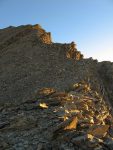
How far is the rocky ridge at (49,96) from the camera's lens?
17938mm

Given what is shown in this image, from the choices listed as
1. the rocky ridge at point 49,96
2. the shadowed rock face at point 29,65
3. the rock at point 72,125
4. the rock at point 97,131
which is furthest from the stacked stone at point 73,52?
the rock at point 97,131

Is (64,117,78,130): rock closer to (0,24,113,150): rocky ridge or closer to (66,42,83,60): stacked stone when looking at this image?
(0,24,113,150): rocky ridge

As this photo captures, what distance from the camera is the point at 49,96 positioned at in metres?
25.8

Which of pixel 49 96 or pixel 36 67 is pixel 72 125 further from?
pixel 36 67

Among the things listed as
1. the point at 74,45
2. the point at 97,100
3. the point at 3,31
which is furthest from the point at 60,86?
the point at 3,31

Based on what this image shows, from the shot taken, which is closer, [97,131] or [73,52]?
[97,131]

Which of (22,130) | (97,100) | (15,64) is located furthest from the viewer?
(15,64)

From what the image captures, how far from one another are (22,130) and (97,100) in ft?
40.6

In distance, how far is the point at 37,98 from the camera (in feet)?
84.3

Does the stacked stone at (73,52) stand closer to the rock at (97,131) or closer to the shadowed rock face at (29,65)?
the shadowed rock face at (29,65)

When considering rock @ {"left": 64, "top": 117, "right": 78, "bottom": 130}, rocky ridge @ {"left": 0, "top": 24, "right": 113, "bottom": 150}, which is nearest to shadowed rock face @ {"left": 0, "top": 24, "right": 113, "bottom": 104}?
rocky ridge @ {"left": 0, "top": 24, "right": 113, "bottom": 150}

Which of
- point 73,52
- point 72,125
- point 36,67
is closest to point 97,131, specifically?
point 72,125

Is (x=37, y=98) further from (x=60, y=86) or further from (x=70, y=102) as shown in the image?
(x=60, y=86)

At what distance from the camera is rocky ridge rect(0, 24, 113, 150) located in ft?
58.9
